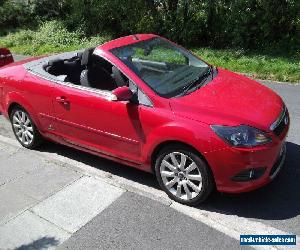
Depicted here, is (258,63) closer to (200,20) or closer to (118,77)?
(200,20)

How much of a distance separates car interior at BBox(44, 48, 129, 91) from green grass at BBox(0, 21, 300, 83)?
4909mm

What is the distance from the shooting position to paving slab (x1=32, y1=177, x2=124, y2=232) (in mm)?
4582

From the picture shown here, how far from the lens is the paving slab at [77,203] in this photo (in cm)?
458

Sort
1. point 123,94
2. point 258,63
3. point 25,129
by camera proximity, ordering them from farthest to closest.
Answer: point 258,63 < point 25,129 < point 123,94

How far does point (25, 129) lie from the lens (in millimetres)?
6336

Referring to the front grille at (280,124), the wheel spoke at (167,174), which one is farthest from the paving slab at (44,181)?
the front grille at (280,124)

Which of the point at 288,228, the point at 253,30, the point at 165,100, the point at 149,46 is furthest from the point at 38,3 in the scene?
the point at 288,228

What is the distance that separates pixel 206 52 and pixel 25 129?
6.66m

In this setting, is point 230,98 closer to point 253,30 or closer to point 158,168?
point 158,168

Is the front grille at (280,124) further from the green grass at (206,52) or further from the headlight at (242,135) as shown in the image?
the green grass at (206,52)

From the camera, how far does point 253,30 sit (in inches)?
450

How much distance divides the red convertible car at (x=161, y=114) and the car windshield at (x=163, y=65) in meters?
0.01

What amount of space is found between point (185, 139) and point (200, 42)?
29.6ft

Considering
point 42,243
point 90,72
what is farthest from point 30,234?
point 90,72
